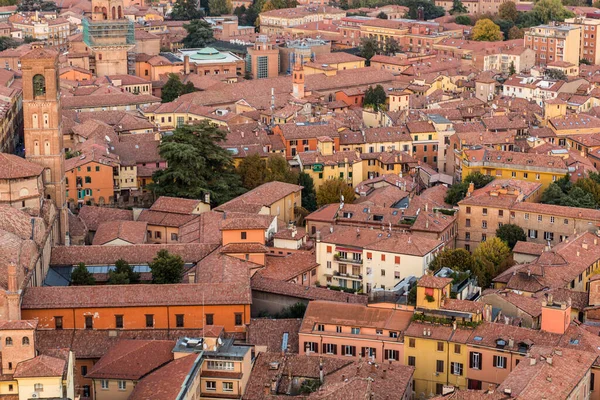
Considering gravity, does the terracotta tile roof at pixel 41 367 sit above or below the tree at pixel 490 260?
above

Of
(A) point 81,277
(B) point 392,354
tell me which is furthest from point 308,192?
(B) point 392,354

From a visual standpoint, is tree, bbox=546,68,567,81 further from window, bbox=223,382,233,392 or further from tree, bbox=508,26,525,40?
window, bbox=223,382,233,392

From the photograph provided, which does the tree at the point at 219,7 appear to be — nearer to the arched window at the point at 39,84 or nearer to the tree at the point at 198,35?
the tree at the point at 198,35

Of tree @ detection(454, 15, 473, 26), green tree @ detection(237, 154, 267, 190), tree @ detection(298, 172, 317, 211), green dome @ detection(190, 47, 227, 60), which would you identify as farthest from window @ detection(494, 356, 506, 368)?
tree @ detection(454, 15, 473, 26)

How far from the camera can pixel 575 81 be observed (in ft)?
233

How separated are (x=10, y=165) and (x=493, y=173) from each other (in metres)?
19.3

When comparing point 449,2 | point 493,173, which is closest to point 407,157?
point 493,173

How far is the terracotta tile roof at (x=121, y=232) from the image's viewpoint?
4362 cm

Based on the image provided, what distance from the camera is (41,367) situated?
29344mm

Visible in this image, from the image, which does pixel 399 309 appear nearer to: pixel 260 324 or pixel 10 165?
pixel 260 324

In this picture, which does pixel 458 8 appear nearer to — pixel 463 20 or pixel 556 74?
A: pixel 463 20

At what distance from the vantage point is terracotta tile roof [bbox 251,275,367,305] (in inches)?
1511

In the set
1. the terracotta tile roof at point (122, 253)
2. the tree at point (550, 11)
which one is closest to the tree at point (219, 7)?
the tree at point (550, 11)

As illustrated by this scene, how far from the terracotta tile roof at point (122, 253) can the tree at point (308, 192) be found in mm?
9248
